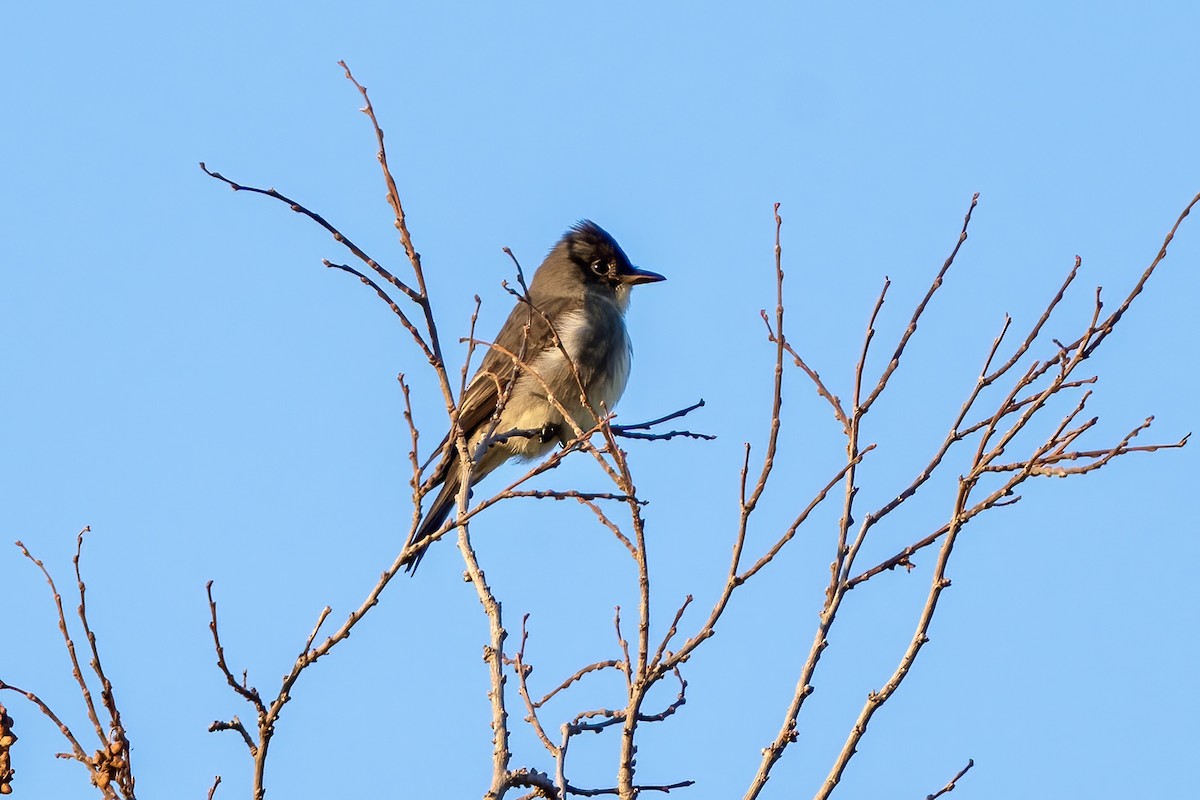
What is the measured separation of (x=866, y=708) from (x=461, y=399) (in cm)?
150

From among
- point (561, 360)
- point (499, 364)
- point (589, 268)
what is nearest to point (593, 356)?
point (561, 360)

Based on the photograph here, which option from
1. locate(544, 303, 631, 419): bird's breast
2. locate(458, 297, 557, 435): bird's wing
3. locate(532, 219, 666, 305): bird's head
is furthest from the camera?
locate(532, 219, 666, 305): bird's head

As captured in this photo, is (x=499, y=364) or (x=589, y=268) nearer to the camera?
(x=499, y=364)

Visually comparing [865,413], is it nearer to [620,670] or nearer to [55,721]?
[620,670]

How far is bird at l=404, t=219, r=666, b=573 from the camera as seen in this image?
27.4ft

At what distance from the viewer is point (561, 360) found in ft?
28.6

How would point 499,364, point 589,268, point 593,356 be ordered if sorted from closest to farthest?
point 499,364
point 593,356
point 589,268

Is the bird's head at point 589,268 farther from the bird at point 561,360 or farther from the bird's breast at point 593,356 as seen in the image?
the bird's breast at point 593,356

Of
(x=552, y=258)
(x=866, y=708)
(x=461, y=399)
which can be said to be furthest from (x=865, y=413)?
(x=552, y=258)

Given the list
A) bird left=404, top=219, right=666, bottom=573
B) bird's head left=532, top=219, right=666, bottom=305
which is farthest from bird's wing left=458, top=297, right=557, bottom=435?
bird's head left=532, top=219, right=666, bottom=305

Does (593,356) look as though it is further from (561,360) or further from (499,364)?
(499,364)

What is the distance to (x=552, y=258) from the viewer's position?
9.91m

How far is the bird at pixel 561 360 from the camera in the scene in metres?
8.34

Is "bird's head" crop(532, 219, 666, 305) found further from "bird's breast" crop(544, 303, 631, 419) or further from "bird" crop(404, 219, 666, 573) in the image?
"bird's breast" crop(544, 303, 631, 419)
